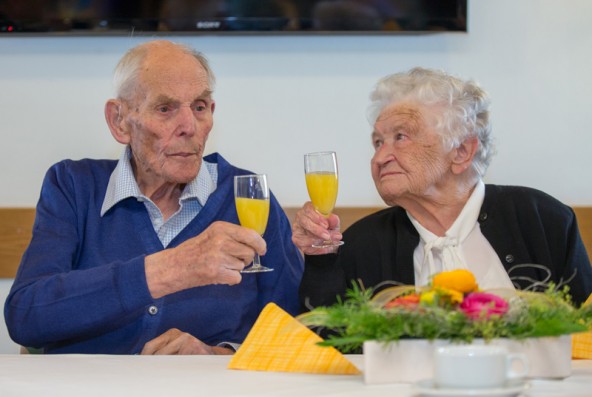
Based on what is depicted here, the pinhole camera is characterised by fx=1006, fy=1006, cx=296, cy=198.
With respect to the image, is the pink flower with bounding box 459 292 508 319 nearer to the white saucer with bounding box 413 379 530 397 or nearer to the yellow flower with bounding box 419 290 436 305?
the yellow flower with bounding box 419 290 436 305

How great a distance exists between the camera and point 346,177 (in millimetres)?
3039

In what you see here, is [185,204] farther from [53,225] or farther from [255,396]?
[255,396]

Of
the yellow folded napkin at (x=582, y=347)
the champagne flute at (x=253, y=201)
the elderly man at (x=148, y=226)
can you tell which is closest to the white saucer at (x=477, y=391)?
the yellow folded napkin at (x=582, y=347)

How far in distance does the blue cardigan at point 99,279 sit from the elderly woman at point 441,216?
17 cm

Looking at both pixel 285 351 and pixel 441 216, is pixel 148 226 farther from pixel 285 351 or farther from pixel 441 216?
pixel 285 351

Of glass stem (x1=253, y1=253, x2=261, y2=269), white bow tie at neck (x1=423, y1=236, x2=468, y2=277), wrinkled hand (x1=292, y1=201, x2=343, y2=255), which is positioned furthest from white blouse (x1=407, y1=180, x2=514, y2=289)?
glass stem (x1=253, y1=253, x2=261, y2=269)

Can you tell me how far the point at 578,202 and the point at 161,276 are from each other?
1.56m

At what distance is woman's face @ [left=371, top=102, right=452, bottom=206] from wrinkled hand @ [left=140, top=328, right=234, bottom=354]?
586mm

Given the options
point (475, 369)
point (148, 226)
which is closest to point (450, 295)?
point (475, 369)

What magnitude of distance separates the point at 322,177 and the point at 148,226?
49cm

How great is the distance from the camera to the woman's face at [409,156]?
2398 millimetres

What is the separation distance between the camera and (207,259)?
1.93 meters

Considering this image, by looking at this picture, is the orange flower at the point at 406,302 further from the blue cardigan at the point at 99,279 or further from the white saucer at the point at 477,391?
the blue cardigan at the point at 99,279

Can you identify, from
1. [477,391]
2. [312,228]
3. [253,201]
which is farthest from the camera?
[312,228]
